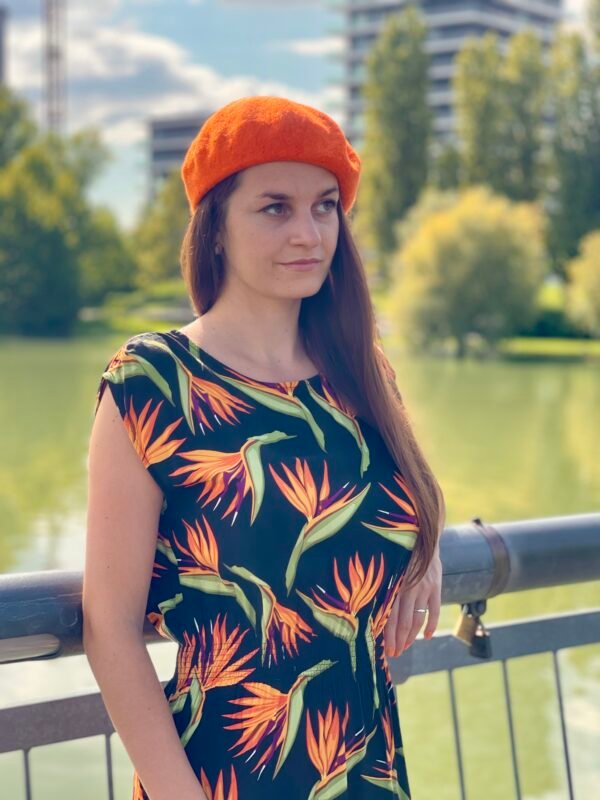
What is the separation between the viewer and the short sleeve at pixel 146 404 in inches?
56.3

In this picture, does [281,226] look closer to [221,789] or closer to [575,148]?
[221,789]

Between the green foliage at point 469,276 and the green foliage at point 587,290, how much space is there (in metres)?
1.26

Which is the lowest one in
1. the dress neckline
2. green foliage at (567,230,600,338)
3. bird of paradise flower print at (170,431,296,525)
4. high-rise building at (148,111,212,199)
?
bird of paradise flower print at (170,431,296,525)

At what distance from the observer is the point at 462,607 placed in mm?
1816

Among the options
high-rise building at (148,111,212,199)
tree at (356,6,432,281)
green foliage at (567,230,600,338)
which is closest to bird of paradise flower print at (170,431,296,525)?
green foliage at (567,230,600,338)

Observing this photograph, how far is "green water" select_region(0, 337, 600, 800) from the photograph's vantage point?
583 centimetres

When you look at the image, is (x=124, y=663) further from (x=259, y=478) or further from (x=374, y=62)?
(x=374, y=62)

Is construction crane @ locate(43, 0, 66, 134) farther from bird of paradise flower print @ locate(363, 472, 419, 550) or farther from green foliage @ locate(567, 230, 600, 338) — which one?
bird of paradise flower print @ locate(363, 472, 419, 550)

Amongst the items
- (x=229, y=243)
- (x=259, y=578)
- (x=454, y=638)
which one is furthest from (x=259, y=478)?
(x=454, y=638)

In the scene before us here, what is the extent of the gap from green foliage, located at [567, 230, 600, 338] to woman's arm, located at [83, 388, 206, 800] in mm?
35648

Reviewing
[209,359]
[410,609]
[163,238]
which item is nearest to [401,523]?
[410,609]

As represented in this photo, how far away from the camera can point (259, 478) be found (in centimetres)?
149

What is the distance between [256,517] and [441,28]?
295 ft

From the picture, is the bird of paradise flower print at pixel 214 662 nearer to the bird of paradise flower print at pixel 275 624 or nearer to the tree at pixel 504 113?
the bird of paradise flower print at pixel 275 624
